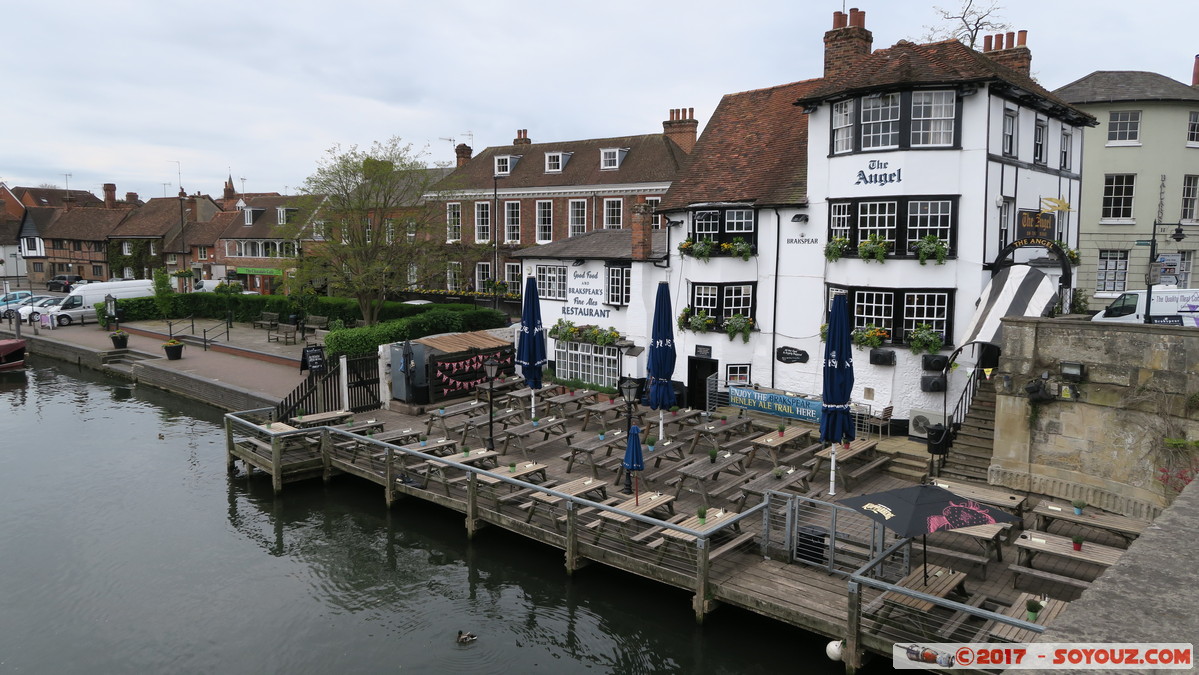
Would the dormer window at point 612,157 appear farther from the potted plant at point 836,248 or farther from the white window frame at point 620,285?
the potted plant at point 836,248

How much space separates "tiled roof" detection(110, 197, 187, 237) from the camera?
6988 cm

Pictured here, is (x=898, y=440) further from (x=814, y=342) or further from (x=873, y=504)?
(x=873, y=504)

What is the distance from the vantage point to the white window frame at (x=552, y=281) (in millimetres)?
29281

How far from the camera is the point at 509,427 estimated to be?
21734 millimetres

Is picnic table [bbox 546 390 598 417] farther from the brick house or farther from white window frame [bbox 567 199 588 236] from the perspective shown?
white window frame [bbox 567 199 588 236]

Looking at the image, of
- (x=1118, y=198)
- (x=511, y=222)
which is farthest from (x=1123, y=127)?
(x=511, y=222)

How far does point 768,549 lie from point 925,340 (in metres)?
9.62

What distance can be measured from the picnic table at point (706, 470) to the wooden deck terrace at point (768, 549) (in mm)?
271

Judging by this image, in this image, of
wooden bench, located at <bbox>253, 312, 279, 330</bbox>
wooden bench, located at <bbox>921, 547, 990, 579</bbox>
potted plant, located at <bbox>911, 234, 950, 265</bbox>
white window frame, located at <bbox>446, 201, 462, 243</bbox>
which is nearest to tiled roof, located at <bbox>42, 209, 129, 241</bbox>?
wooden bench, located at <bbox>253, 312, 279, 330</bbox>

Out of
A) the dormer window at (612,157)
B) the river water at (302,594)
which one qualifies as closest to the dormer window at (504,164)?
the dormer window at (612,157)

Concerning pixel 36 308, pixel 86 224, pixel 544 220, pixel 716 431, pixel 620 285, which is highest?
pixel 86 224

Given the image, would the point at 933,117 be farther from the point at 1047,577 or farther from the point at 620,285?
the point at 1047,577

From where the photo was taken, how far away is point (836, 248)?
71.7 ft

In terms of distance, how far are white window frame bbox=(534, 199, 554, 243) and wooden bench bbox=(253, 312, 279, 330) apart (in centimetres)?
1538
